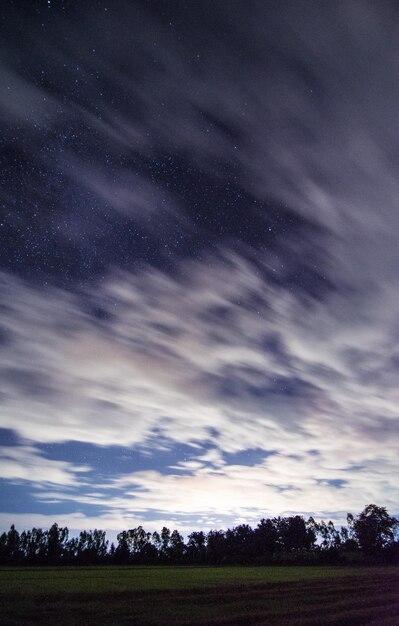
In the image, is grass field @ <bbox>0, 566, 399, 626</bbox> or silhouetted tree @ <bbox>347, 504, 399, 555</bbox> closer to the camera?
grass field @ <bbox>0, 566, 399, 626</bbox>

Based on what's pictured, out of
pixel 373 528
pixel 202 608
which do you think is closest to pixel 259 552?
pixel 373 528

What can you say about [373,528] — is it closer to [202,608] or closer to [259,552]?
[259,552]

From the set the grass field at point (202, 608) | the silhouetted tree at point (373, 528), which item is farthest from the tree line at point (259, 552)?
the grass field at point (202, 608)

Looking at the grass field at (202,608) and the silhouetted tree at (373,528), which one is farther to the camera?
the silhouetted tree at (373,528)

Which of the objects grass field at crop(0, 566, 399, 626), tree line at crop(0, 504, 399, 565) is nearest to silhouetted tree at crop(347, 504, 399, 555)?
tree line at crop(0, 504, 399, 565)

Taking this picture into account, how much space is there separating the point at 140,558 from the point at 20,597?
137 m

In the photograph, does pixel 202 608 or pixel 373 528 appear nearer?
pixel 202 608

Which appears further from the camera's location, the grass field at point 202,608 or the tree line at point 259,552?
the tree line at point 259,552

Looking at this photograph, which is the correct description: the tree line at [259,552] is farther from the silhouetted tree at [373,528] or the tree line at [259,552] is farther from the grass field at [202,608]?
the grass field at [202,608]

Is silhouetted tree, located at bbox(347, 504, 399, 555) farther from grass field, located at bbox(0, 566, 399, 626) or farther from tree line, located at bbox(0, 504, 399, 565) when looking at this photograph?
grass field, located at bbox(0, 566, 399, 626)

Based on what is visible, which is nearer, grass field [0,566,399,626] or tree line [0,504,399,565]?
grass field [0,566,399,626]

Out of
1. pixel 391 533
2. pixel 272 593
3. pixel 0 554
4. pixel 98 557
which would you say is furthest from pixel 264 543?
pixel 272 593

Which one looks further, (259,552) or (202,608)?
(259,552)

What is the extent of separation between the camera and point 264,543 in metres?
190
